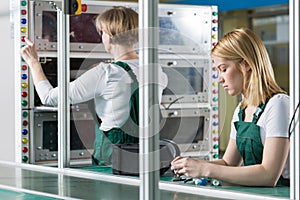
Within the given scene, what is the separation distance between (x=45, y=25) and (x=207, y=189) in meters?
1.44

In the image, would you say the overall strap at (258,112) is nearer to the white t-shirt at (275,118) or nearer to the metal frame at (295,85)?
the white t-shirt at (275,118)

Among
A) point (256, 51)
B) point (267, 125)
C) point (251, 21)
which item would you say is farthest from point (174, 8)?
point (251, 21)

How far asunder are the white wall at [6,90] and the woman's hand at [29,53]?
0.17 metres

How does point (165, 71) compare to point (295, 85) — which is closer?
point (295, 85)

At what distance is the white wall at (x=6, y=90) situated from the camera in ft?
11.0

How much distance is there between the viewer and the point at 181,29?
12.0 feet

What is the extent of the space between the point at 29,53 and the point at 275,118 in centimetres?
136

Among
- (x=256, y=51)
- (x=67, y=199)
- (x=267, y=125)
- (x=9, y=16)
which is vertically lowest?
(x=67, y=199)

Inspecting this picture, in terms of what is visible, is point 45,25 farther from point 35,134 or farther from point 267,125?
point 267,125

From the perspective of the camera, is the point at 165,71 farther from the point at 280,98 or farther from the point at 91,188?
the point at 280,98

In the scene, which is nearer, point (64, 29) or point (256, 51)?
point (256, 51)

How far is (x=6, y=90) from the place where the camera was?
3389 millimetres

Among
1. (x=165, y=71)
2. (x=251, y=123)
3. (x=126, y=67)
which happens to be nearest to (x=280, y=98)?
(x=251, y=123)

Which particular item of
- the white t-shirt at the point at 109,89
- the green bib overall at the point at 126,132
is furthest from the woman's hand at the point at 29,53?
the green bib overall at the point at 126,132
